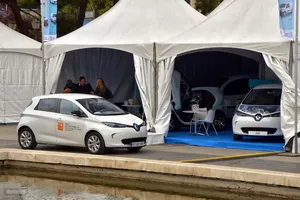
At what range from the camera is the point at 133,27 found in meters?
22.7

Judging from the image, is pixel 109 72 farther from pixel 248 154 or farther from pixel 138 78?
pixel 248 154

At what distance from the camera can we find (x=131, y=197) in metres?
14.0

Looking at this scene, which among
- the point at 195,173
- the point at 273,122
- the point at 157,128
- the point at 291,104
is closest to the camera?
the point at 195,173

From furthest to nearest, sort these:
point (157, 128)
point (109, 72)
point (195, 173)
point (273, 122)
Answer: point (109, 72), point (157, 128), point (273, 122), point (195, 173)

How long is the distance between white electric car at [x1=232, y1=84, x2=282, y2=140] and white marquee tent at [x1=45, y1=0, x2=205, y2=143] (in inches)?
88.7

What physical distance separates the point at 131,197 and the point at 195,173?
1.37 m

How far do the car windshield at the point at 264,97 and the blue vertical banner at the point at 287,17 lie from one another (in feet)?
9.17

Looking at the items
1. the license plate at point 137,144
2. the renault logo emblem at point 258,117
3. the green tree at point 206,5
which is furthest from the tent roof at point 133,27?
the green tree at point 206,5

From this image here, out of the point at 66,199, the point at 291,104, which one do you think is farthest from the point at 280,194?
the point at 291,104

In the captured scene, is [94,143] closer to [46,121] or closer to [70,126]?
[70,126]

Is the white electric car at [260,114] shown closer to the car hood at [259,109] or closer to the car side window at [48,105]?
the car hood at [259,109]

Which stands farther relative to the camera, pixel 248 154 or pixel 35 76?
pixel 35 76

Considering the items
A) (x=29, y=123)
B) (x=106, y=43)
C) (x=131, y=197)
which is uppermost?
(x=106, y=43)

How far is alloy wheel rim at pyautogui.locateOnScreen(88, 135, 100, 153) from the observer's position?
17.8m
